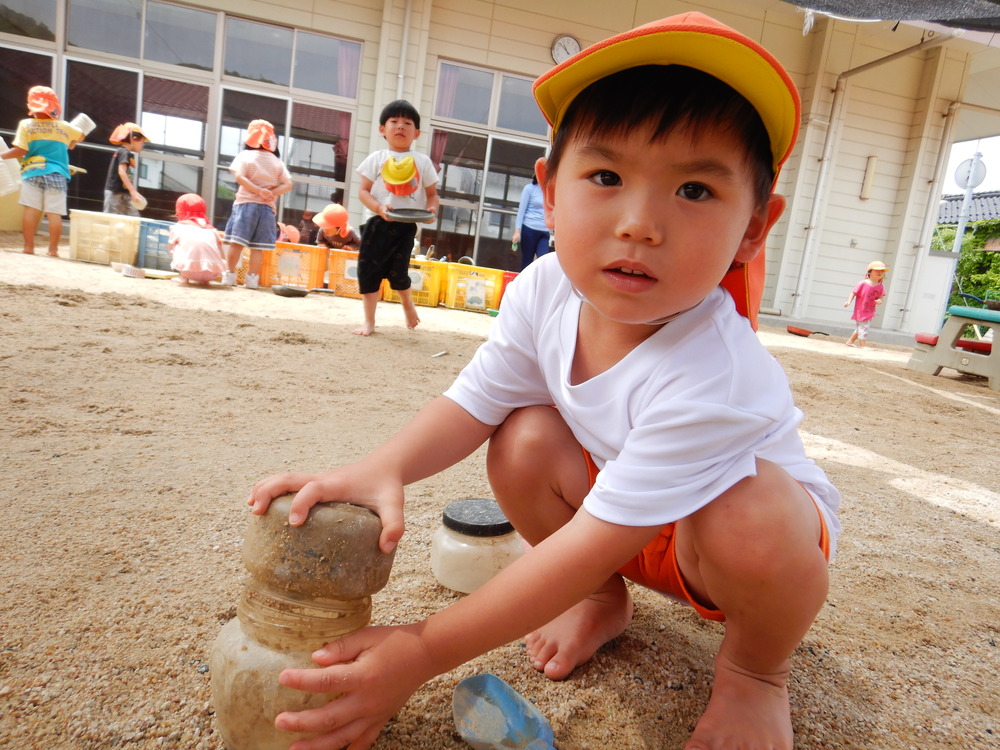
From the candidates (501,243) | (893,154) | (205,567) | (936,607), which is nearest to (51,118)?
(501,243)

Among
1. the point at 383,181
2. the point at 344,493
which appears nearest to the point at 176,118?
the point at 383,181

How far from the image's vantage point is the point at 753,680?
1.07 meters

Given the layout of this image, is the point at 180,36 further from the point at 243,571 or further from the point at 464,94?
the point at 243,571

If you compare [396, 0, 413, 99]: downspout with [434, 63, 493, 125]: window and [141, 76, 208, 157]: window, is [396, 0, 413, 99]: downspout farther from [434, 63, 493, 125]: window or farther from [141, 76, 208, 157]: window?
[141, 76, 208, 157]: window

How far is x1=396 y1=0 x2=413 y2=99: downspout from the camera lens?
828 centimetres

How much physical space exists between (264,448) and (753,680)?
159 cm

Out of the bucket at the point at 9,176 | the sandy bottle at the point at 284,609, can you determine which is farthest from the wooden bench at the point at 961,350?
the bucket at the point at 9,176

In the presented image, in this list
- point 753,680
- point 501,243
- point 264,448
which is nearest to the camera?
point 753,680

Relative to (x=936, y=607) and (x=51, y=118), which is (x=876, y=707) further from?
(x=51, y=118)

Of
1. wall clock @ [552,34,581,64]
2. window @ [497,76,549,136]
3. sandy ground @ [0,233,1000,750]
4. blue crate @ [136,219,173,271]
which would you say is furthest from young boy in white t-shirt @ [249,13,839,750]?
wall clock @ [552,34,581,64]

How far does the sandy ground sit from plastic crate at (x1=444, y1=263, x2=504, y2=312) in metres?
3.85

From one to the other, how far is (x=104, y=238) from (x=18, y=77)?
3.28 meters

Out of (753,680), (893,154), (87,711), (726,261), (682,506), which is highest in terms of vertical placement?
(893,154)

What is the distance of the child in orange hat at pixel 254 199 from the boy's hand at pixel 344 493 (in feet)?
19.3
